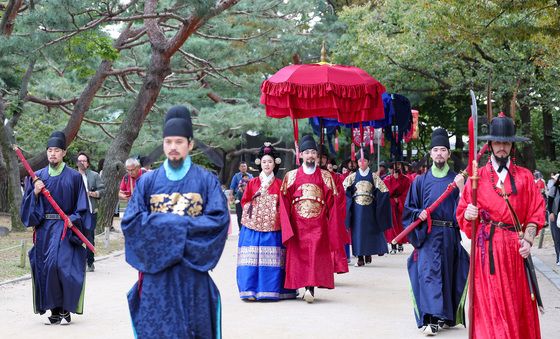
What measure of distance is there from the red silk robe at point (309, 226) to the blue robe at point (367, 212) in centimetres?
453

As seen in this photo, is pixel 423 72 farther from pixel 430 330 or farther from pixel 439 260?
pixel 430 330

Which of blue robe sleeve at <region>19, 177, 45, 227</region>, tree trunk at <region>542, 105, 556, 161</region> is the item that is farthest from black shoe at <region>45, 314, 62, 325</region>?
tree trunk at <region>542, 105, 556, 161</region>

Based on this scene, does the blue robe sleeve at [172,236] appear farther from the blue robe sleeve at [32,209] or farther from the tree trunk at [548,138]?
the tree trunk at [548,138]

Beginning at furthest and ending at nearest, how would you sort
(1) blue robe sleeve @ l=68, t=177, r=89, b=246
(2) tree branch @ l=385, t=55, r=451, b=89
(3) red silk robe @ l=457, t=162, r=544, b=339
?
(2) tree branch @ l=385, t=55, r=451, b=89 → (1) blue robe sleeve @ l=68, t=177, r=89, b=246 → (3) red silk robe @ l=457, t=162, r=544, b=339

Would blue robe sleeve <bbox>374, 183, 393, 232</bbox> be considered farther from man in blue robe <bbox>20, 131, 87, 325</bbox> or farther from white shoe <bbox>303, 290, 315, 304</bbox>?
man in blue robe <bbox>20, 131, 87, 325</bbox>

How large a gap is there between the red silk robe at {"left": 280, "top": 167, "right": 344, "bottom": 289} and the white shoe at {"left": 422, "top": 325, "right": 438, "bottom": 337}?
2343 millimetres

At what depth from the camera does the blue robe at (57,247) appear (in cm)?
936

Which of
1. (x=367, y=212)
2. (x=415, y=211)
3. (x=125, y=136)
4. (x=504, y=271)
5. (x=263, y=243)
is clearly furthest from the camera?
(x=125, y=136)

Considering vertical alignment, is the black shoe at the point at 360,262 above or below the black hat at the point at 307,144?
below

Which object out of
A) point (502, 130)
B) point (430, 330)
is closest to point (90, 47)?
point (430, 330)

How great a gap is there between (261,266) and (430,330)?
9.73 feet

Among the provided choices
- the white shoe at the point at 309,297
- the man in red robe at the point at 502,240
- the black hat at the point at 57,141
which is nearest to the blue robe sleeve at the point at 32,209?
the black hat at the point at 57,141

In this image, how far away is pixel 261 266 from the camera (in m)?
11.3

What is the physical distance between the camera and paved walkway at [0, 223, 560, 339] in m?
8.82
